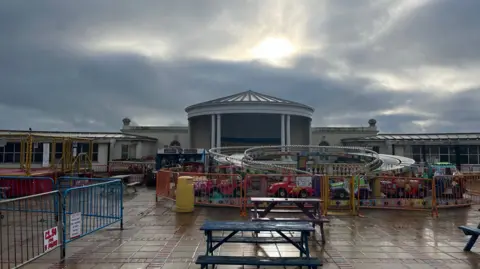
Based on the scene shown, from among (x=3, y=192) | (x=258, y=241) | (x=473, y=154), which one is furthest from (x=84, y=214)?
(x=473, y=154)

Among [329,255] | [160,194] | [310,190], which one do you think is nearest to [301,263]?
[329,255]

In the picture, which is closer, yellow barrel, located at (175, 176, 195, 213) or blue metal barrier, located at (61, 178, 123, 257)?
blue metal barrier, located at (61, 178, 123, 257)

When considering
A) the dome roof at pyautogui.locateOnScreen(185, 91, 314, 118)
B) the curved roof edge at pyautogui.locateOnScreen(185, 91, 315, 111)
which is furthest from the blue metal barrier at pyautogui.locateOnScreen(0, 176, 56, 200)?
the curved roof edge at pyautogui.locateOnScreen(185, 91, 315, 111)

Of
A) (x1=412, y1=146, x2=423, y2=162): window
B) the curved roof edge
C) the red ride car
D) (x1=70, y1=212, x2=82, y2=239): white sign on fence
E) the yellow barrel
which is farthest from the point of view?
(x1=412, y1=146, x2=423, y2=162): window

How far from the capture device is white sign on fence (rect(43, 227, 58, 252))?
21.7ft

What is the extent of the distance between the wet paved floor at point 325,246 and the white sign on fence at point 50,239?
0.85 ft

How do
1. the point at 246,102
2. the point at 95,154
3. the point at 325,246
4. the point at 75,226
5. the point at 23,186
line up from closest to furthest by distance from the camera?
the point at 75,226
the point at 325,246
the point at 23,186
the point at 95,154
the point at 246,102

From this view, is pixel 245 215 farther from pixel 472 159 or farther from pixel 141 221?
pixel 472 159

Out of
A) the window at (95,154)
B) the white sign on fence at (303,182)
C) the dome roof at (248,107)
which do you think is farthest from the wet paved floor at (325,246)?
the dome roof at (248,107)

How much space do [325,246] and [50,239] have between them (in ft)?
18.6

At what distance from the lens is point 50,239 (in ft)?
22.2

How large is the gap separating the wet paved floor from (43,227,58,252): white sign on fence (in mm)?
258

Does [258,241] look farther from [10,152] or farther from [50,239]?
[10,152]

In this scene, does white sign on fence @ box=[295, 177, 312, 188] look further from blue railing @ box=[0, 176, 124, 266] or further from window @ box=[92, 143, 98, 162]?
window @ box=[92, 143, 98, 162]
